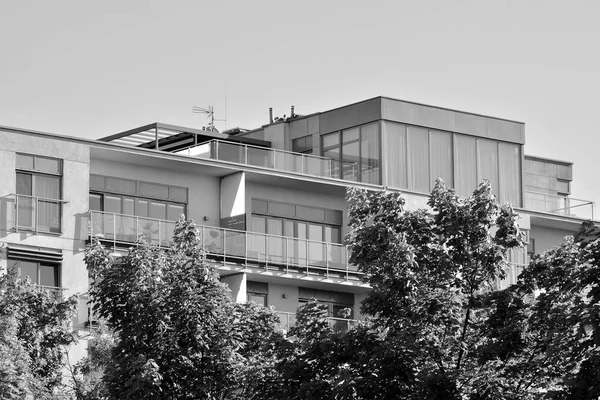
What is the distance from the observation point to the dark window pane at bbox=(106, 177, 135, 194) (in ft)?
175

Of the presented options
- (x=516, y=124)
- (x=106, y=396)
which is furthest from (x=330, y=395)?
(x=516, y=124)

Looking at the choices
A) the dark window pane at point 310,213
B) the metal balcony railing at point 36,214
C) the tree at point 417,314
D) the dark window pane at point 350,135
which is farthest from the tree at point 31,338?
the dark window pane at point 350,135

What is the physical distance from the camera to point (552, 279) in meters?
32.7

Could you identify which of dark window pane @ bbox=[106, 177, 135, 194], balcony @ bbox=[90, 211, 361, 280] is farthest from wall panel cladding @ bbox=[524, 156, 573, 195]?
dark window pane @ bbox=[106, 177, 135, 194]

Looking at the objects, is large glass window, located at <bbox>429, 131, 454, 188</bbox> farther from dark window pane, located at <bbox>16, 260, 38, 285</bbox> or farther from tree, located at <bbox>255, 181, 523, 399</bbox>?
tree, located at <bbox>255, 181, 523, 399</bbox>

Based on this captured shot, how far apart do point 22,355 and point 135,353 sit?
4.30m

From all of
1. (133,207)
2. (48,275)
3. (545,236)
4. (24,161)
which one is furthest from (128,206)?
(545,236)

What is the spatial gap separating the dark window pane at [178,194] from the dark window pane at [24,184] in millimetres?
5982

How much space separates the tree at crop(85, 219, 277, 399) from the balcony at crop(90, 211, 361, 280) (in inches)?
605

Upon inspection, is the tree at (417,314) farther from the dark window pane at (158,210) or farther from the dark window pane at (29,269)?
the dark window pane at (158,210)

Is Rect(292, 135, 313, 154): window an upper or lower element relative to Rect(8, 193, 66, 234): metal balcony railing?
upper

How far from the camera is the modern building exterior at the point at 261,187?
50.7 metres

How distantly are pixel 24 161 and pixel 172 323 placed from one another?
17.6 m

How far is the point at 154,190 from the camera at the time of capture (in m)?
54.5
